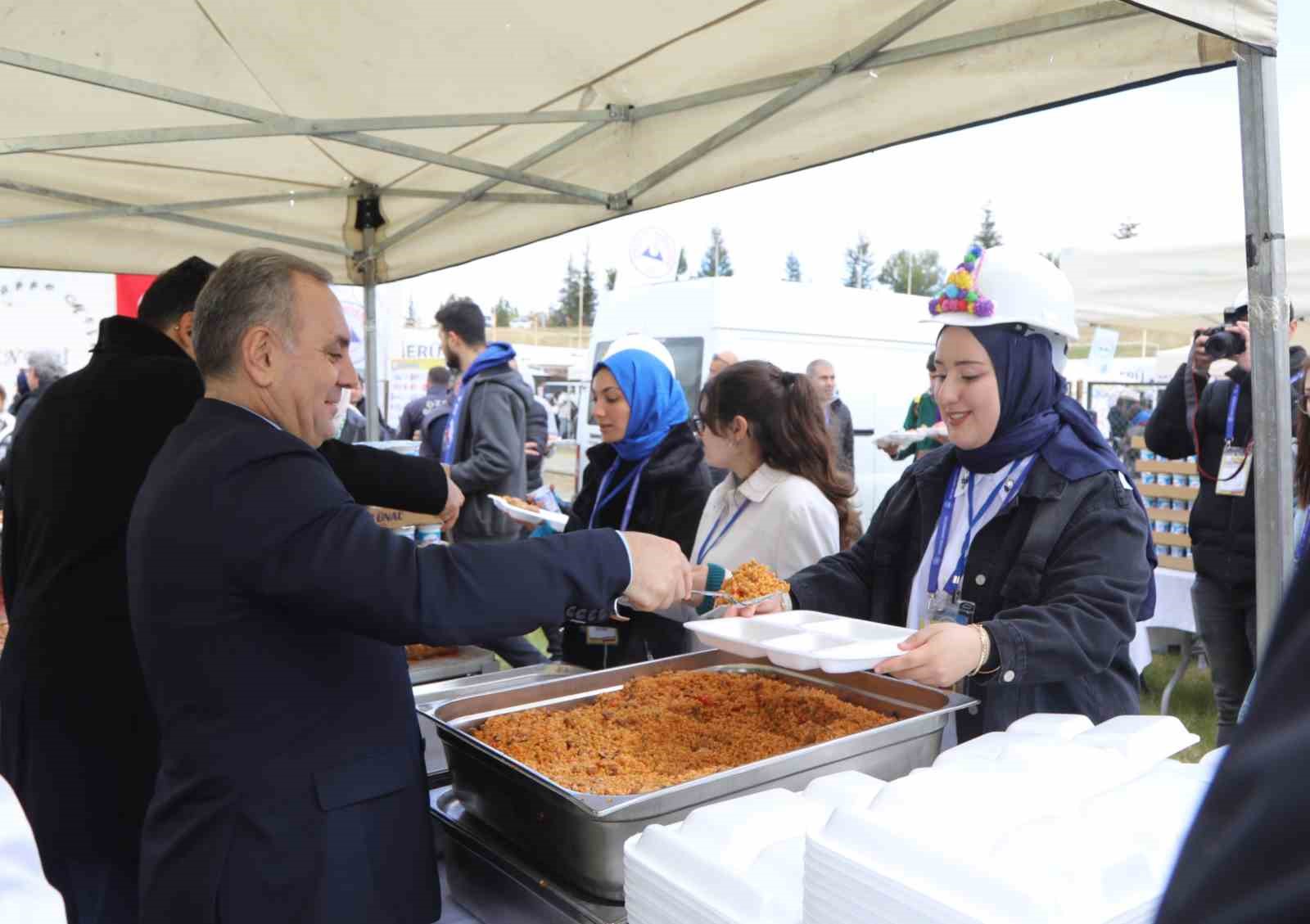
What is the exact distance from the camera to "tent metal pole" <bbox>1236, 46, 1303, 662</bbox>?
69.4 inches

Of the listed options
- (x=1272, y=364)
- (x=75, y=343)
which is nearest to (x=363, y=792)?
(x=1272, y=364)

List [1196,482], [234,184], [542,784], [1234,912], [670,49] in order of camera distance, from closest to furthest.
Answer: [1234,912] → [542,784] → [670,49] → [234,184] → [1196,482]

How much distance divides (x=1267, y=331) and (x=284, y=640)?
6.04ft

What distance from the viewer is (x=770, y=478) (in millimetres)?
2820

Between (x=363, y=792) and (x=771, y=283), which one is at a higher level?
(x=771, y=283)

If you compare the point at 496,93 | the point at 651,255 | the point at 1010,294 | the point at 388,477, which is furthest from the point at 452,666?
the point at 651,255

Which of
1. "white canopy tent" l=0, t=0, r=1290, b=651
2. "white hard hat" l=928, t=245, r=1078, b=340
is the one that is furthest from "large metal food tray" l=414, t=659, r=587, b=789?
"white canopy tent" l=0, t=0, r=1290, b=651

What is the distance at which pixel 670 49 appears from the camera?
106 inches

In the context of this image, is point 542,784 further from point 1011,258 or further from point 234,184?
point 234,184

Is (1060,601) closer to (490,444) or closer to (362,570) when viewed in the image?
(362,570)

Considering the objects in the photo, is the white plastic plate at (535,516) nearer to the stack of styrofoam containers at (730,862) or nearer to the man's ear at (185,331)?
the man's ear at (185,331)

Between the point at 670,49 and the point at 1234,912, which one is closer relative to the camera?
the point at 1234,912

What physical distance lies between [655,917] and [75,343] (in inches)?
462

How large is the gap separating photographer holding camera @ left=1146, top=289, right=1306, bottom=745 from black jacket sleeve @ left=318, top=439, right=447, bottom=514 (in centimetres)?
294
